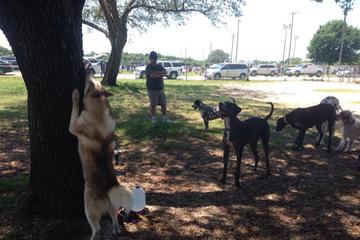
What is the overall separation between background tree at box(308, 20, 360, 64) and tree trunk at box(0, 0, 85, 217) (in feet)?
225

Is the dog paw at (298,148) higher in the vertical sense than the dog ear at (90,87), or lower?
lower

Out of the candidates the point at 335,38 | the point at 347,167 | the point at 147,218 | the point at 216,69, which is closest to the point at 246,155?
the point at 347,167

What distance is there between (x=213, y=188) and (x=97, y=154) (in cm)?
243

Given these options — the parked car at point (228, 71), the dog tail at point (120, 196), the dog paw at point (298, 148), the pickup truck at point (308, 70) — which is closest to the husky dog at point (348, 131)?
the dog paw at point (298, 148)

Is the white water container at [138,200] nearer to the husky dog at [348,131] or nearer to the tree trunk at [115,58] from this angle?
the husky dog at [348,131]

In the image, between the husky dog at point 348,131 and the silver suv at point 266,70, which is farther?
the silver suv at point 266,70

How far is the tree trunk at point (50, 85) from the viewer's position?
3.50 meters

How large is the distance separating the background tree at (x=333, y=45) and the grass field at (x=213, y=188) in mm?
62774

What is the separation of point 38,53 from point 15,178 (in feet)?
9.07

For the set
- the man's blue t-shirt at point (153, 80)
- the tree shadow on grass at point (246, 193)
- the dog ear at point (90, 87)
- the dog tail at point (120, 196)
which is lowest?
the tree shadow on grass at point (246, 193)

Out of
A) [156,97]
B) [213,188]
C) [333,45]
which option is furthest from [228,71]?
[333,45]

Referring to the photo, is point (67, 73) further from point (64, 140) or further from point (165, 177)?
point (165, 177)

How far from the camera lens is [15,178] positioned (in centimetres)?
556

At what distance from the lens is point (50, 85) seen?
12.2 ft
